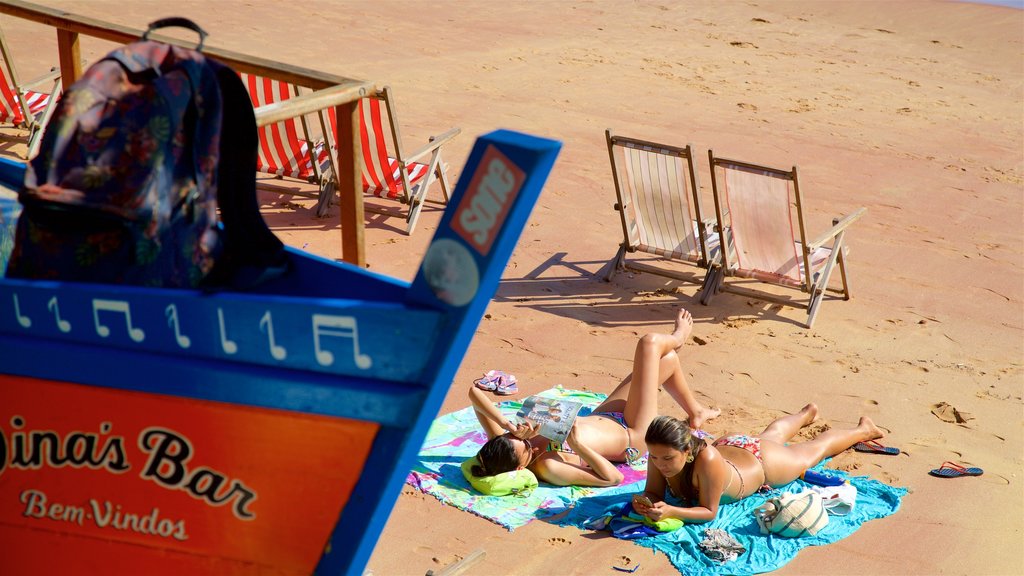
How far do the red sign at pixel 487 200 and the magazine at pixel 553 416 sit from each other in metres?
2.67

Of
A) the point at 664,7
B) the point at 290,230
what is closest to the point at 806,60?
the point at 664,7

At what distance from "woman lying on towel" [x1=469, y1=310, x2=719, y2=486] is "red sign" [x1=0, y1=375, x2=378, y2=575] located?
91.7 inches

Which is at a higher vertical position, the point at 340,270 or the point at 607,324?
the point at 340,270

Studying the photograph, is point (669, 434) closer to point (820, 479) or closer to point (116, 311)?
point (820, 479)

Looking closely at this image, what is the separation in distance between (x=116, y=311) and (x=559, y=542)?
2527 mm

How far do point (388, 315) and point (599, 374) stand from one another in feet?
12.7

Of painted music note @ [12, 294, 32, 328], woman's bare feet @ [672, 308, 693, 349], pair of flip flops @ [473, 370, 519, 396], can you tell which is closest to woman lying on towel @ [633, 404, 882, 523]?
woman's bare feet @ [672, 308, 693, 349]

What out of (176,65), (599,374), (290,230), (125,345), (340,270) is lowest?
(290,230)

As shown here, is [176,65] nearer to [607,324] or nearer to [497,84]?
[607,324]

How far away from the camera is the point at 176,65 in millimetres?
2838

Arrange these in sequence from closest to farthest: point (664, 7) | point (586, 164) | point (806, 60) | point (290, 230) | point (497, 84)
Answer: point (290, 230) → point (586, 164) → point (497, 84) → point (806, 60) → point (664, 7)

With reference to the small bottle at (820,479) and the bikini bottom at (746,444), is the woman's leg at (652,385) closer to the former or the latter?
the bikini bottom at (746,444)

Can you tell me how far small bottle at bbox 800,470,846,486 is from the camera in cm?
527

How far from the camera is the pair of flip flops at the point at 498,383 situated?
5961mm
